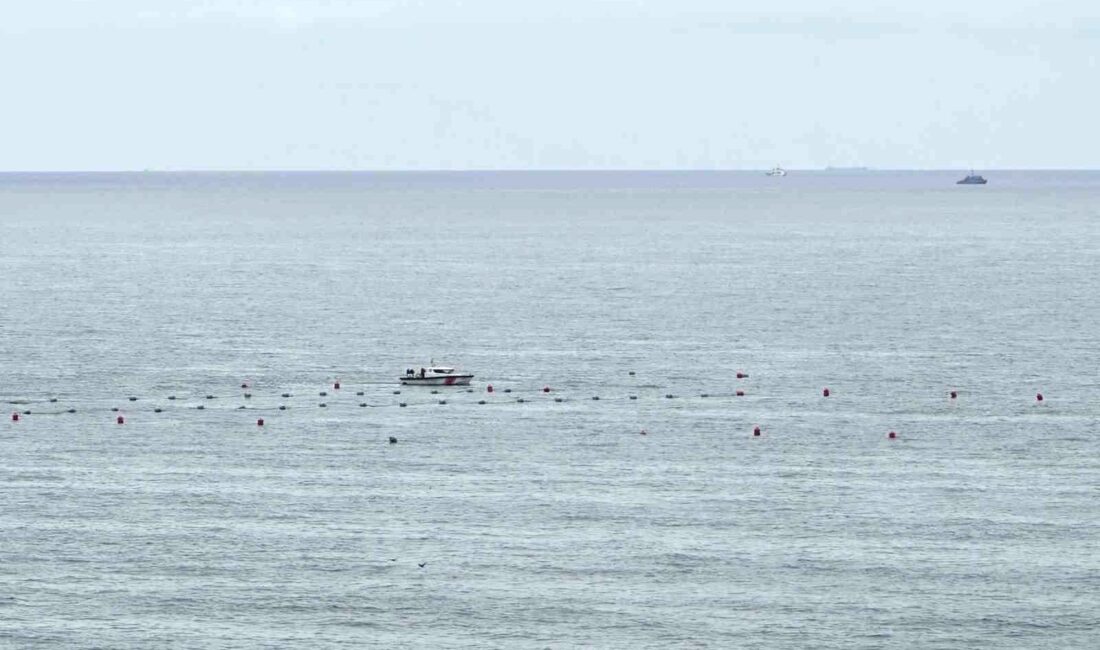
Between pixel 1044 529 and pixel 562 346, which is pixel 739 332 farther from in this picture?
pixel 1044 529

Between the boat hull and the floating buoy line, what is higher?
the boat hull

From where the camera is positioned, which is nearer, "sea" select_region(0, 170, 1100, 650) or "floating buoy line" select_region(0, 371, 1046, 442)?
"sea" select_region(0, 170, 1100, 650)

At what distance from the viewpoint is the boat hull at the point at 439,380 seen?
115m

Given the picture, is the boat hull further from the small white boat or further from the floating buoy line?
the floating buoy line

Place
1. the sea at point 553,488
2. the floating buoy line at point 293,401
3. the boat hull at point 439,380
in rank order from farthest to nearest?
the boat hull at point 439,380, the floating buoy line at point 293,401, the sea at point 553,488

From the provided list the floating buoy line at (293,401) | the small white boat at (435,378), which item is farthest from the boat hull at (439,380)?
the floating buoy line at (293,401)

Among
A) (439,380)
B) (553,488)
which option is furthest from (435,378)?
(553,488)

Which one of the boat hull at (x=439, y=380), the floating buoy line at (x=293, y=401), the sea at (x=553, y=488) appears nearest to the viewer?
the sea at (x=553, y=488)

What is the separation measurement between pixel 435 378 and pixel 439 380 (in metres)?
0.28

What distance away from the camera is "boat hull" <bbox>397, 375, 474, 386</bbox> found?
4523 inches

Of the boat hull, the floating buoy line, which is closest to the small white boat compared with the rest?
the boat hull

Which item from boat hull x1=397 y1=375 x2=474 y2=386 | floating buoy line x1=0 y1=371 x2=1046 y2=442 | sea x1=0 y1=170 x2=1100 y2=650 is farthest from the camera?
boat hull x1=397 y1=375 x2=474 y2=386

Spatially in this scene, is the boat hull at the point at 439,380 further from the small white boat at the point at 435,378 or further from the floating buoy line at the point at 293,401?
the floating buoy line at the point at 293,401

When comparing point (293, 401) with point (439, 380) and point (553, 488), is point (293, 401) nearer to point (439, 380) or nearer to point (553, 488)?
point (439, 380)
